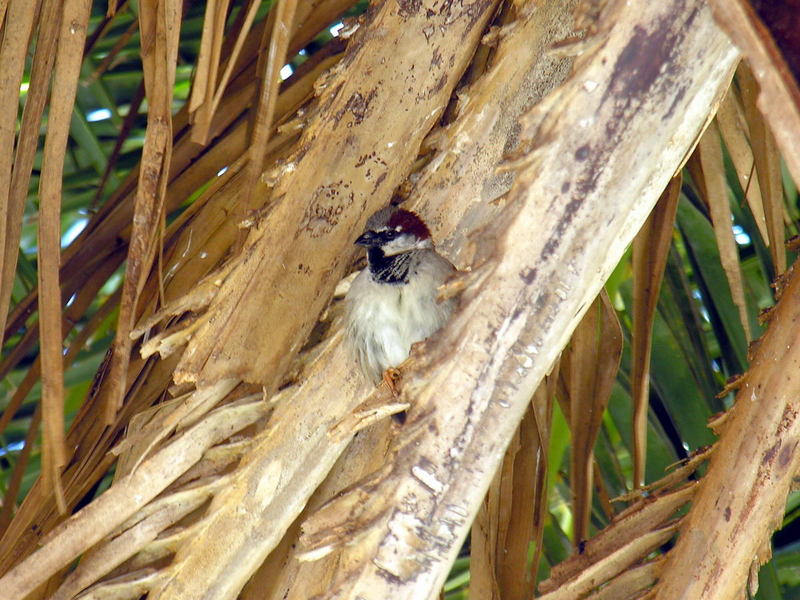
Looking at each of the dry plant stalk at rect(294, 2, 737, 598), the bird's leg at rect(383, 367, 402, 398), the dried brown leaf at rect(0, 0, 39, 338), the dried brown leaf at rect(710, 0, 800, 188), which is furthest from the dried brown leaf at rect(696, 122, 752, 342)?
the dried brown leaf at rect(0, 0, 39, 338)

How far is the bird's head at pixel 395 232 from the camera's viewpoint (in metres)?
1.54

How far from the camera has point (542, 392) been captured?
58.3 inches

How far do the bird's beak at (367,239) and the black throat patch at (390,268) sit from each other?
7.1 inches

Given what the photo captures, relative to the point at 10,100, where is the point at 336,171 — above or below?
below

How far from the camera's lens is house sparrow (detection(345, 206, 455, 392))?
1688 millimetres

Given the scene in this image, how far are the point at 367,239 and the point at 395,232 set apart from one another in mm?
74

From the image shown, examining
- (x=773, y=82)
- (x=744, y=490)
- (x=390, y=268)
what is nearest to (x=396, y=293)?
(x=390, y=268)

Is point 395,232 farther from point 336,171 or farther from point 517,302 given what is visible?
point 517,302

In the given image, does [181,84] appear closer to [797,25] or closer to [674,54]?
[674,54]

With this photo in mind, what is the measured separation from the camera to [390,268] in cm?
186

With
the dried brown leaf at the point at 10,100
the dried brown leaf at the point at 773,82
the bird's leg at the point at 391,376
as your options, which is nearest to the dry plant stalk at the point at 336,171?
the bird's leg at the point at 391,376

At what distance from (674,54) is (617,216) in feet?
0.56

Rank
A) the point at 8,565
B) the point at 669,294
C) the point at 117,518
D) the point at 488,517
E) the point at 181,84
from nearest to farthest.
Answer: the point at 117,518, the point at 8,565, the point at 488,517, the point at 669,294, the point at 181,84

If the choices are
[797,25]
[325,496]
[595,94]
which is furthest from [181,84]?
[797,25]
